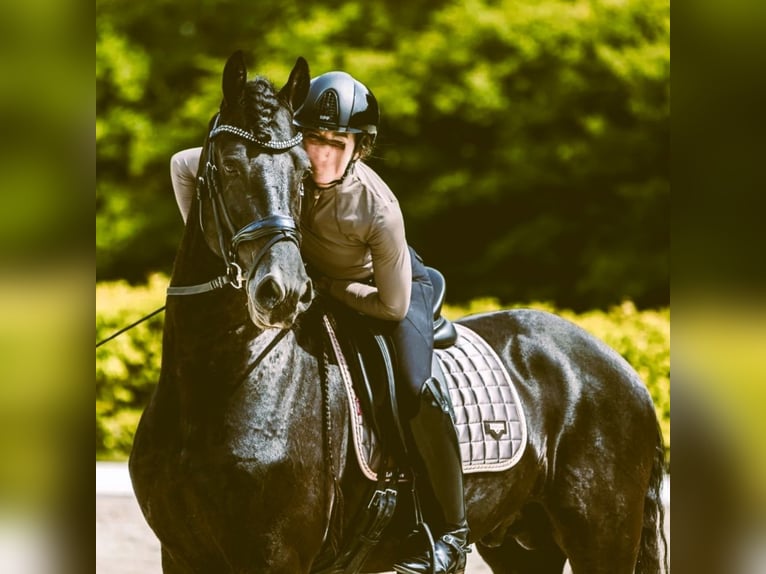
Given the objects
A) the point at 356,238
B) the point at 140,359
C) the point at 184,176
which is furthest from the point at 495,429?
the point at 140,359

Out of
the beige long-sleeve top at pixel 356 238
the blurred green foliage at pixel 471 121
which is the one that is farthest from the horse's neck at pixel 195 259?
the blurred green foliage at pixel 471 121

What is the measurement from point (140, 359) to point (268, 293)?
21.5 feet

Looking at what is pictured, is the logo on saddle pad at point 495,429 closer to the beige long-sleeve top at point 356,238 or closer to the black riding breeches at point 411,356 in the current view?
the black riding breeches at point 411,356

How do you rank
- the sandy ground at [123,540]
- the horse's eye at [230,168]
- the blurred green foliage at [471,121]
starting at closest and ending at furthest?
the horse's eye at [230,168] < the sandy ground at [123,540] < the blurred green foliage at [471,121]

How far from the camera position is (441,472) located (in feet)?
11.6

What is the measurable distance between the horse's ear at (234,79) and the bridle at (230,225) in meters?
0.09

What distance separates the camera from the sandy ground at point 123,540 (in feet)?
22.1

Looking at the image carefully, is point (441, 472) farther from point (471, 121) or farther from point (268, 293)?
point (471, 121)

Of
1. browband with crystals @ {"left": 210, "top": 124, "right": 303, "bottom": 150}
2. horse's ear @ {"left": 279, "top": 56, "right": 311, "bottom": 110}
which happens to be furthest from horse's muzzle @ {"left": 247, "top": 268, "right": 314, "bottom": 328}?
horse's ear @ {"left": 279, "top": 56, "right": 311, "bottom": 110}

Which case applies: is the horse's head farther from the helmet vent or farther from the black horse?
the helmet vent
